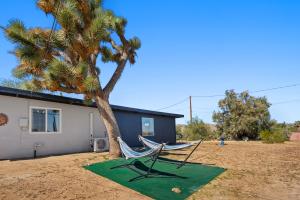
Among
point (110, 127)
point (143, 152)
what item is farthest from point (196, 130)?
point (143, 152)

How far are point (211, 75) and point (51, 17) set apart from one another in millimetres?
18600

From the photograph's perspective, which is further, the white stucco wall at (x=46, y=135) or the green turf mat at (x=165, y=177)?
the white stucco wall at (x=46, y=135)

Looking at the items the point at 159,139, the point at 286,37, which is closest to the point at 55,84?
the point at 159,139

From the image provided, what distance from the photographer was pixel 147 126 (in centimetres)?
1848

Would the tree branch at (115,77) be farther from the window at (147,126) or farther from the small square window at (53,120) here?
the window at (147,126)

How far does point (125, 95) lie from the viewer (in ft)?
105

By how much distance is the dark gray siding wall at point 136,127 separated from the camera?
→ 16.3 metres

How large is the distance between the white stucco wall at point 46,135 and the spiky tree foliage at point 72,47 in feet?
4.42

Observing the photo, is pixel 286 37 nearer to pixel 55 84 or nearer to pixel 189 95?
pixel 55 84

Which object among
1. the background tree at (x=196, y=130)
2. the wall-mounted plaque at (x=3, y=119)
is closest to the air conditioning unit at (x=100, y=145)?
the wall-mounted plaque at (x=3, y=119)

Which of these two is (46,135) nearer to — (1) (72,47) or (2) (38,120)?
(2) (38,120)

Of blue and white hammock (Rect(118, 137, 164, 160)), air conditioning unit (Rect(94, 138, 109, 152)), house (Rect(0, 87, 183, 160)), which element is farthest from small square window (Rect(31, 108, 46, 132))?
blue and white hammock (Rect(118, 137, 164, 160))

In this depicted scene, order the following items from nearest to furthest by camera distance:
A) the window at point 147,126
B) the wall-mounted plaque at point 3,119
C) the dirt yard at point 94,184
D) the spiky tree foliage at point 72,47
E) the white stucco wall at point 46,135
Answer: the dirt yard at point 94,184 → the spiky tree foliage at point 72,47 → the wall-mounted plaque at point 3,119 → the white stucco wall at point 46,135 → the window at point 147,126

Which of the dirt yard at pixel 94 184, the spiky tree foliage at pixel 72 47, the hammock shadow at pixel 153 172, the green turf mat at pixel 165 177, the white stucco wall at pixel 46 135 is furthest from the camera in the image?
the white stucco wall at pixel 46 135
